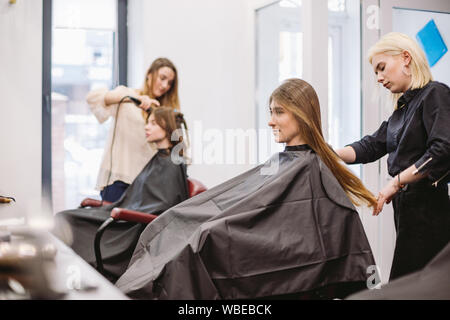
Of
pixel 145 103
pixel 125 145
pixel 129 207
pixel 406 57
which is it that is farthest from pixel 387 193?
pixel 125 145

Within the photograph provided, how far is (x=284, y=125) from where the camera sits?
1905 mm

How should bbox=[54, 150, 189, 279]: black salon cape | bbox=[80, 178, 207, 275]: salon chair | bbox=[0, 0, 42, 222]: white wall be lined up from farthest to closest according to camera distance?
1. bbox=[0, 0, 42, 222]: white wall
2. bbox=[54, 150, 189, 279]: black salon cape
3. bbox=[80, 178, 207, 275]: salon chair

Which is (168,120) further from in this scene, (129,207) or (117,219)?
(117,219)

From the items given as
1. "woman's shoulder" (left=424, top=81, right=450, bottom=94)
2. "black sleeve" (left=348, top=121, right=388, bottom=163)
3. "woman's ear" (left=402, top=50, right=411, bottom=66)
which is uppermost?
"woman's ear" (left=402, top=50, right=411, bottom=66)

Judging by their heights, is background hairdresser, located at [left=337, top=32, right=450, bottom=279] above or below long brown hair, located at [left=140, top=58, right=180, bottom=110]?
below

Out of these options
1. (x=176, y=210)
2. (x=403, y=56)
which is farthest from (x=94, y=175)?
(x=403, y=56)

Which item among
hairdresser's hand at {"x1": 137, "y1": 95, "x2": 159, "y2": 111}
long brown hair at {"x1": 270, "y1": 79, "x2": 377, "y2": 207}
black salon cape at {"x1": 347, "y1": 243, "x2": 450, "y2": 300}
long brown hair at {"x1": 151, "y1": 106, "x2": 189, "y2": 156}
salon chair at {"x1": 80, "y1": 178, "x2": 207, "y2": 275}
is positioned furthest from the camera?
hairdresser's hand at {"x1": 137, "y1": 95, "x2": 159, "y2": 111}

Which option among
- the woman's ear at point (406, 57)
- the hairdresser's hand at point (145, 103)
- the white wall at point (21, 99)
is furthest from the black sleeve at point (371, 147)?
the white wall at point (21, 99)

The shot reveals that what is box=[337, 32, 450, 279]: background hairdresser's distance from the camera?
180 cm

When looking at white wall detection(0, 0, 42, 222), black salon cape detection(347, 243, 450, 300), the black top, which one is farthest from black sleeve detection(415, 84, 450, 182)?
white wall detection(0, 0, 42, 222)

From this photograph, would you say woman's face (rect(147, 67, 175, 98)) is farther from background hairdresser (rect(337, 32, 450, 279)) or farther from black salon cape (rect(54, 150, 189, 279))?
background hairdresser (rect(337, 32, 450, 279))

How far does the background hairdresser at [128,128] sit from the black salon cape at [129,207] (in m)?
0.22

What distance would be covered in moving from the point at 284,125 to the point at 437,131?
558 millimetres

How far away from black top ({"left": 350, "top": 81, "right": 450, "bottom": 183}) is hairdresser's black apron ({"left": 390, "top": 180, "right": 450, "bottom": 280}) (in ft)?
0.27
